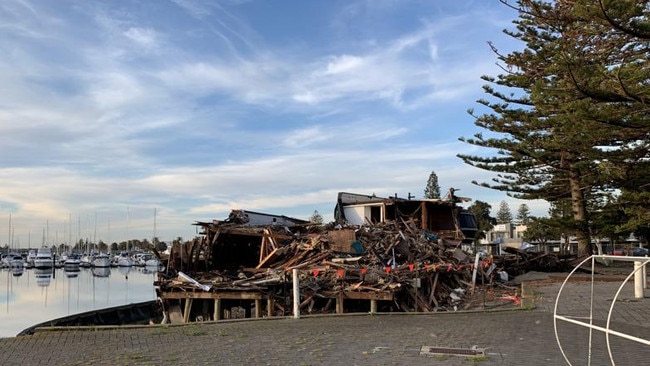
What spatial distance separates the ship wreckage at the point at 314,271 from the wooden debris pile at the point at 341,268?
0.10ft

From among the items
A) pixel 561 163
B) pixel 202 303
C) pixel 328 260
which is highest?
pixel 561 163

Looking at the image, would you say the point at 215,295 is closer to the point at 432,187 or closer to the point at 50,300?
the point at 50,300

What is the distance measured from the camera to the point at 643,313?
1252 centimetres

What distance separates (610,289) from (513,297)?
3.15 m

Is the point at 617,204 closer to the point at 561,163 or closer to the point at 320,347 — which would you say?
the point at 561,163

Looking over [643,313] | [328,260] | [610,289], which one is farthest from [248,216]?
[643,313]

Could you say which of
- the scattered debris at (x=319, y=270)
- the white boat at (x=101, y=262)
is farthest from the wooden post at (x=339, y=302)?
the white boat at (x=101, y=262)

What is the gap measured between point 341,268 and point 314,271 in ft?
2.98

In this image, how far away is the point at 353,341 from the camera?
9695 mm

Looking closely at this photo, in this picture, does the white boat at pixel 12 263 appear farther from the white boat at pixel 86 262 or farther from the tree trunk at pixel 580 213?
the tree trunk at pixel 580 213

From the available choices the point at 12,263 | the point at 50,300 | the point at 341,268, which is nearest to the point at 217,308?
the point at 341,268

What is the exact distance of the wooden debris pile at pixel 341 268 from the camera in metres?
16.8

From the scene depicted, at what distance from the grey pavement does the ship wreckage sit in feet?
7.64

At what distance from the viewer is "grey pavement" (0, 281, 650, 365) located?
8.15m
